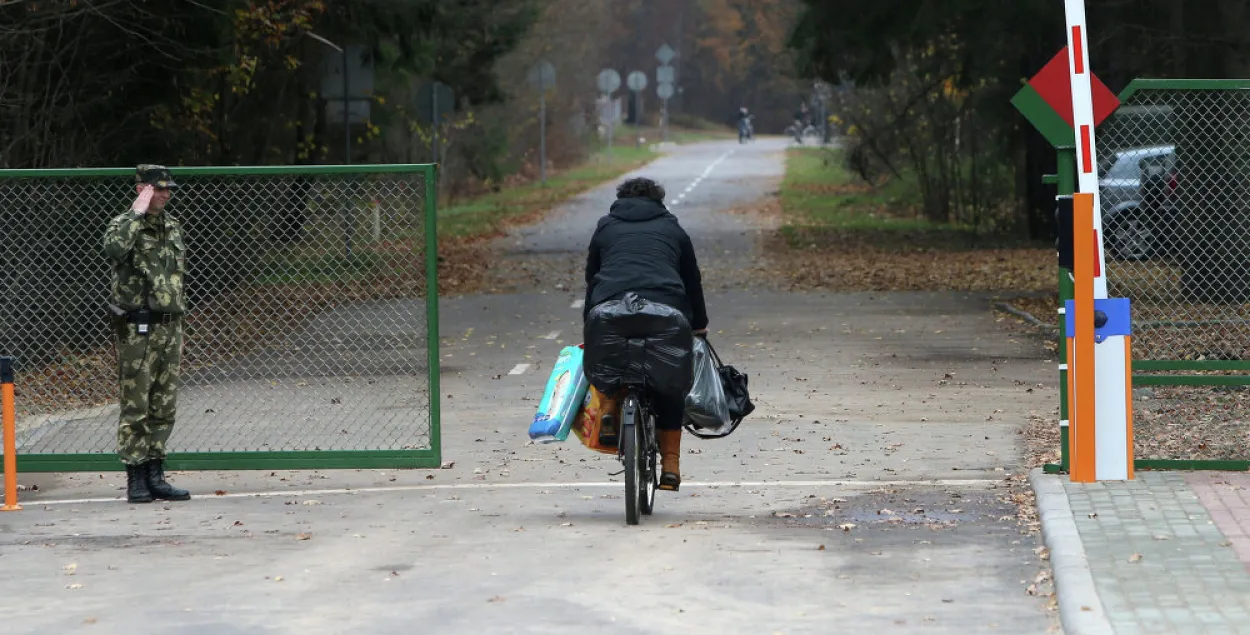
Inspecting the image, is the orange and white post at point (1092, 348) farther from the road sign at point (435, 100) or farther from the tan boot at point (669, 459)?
the road sign at point (435, 100)

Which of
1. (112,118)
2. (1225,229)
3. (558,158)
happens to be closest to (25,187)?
(112,118)

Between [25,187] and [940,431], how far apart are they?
24.9 feet

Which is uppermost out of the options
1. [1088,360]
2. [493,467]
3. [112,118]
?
[112,118]

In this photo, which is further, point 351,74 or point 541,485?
point 351,74

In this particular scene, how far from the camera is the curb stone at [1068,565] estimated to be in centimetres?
681

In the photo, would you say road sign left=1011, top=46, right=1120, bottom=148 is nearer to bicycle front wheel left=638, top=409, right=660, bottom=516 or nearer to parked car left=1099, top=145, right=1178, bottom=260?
parked car left=1099, top=145, right=1178, bottom=260

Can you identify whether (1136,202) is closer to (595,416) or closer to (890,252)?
(595,416)

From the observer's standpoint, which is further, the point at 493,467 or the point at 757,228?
the point at 757,228

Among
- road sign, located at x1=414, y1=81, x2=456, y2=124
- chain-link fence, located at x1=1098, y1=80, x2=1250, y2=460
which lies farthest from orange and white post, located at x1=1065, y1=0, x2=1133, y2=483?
road sign, located at x1=414, y1=81, x2=456, y2=124

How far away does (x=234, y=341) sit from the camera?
16141mm

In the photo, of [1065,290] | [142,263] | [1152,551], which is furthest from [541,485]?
[1152,551]

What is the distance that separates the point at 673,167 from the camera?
66.2 m

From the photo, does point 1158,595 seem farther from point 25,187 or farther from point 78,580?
point 25,187

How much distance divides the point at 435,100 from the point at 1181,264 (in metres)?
20.1
